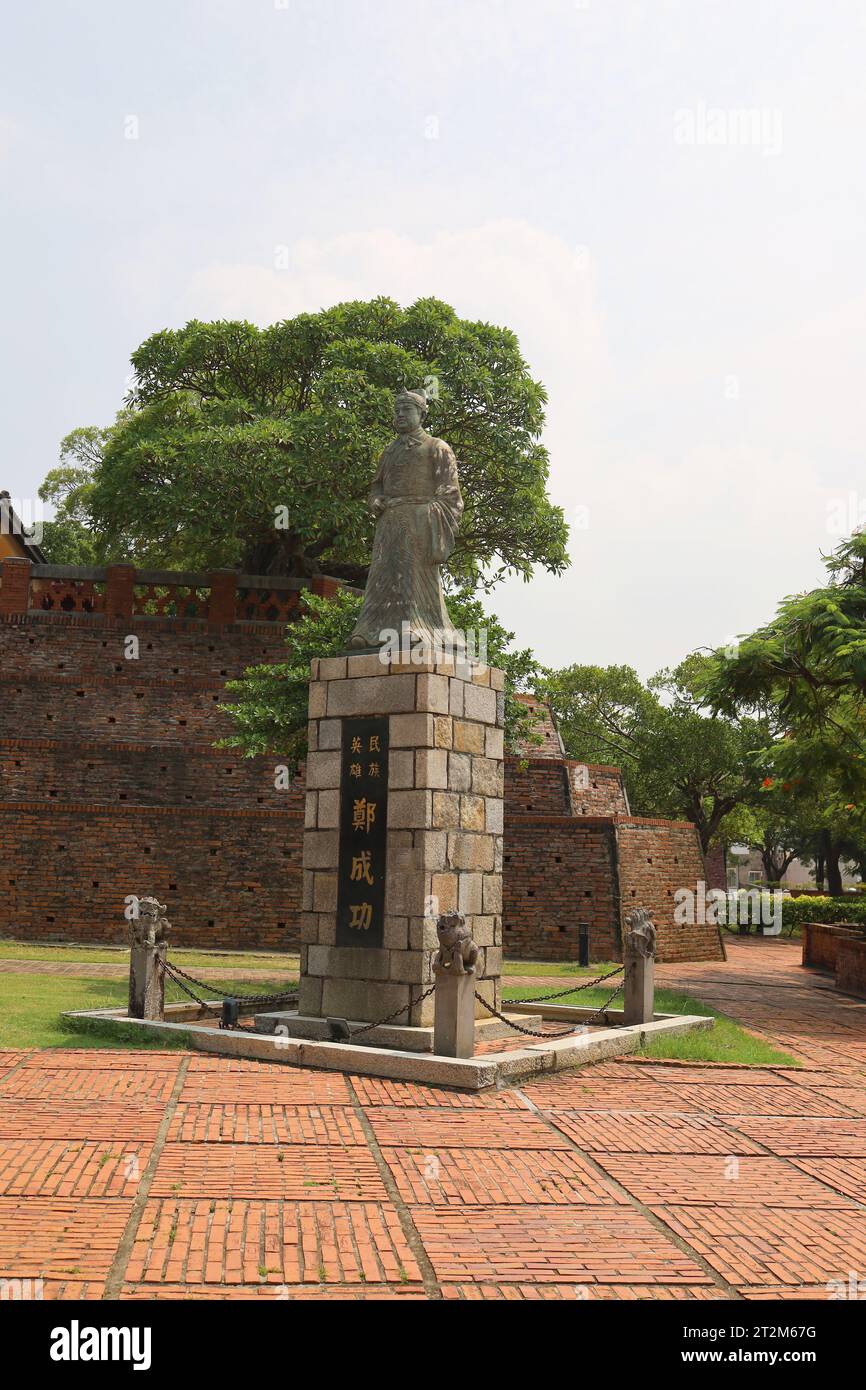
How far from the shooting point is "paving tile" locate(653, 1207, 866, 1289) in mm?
4656

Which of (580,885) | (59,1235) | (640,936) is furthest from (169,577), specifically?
(59,1235)

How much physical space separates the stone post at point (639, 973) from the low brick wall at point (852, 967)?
23.7 ft

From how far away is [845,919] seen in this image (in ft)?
95.5

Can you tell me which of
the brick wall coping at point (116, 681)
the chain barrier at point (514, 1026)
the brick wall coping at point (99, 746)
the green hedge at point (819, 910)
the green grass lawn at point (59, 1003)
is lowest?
the green grass lawn at point (59, 1003)

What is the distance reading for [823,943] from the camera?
21359 mm

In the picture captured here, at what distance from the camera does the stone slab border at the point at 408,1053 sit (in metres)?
8.01

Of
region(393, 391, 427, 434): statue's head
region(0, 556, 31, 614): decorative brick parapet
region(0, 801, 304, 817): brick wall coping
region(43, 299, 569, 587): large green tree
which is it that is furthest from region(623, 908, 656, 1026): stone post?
region(0, 556, 31, 614): decorative brick parapet

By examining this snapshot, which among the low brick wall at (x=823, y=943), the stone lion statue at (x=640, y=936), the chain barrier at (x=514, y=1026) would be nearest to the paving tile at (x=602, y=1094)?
the chain barrier at (x=514, y=1026)

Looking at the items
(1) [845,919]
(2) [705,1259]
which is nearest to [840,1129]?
(2) [705,1259]

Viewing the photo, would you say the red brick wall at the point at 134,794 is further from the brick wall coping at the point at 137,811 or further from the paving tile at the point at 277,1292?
the paving tile at the point at 277,1292

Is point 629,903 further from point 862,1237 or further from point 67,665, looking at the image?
point 862,1237

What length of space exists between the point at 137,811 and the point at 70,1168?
14750 millimetres

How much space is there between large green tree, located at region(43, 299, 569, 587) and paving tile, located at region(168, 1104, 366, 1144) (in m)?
16.7
